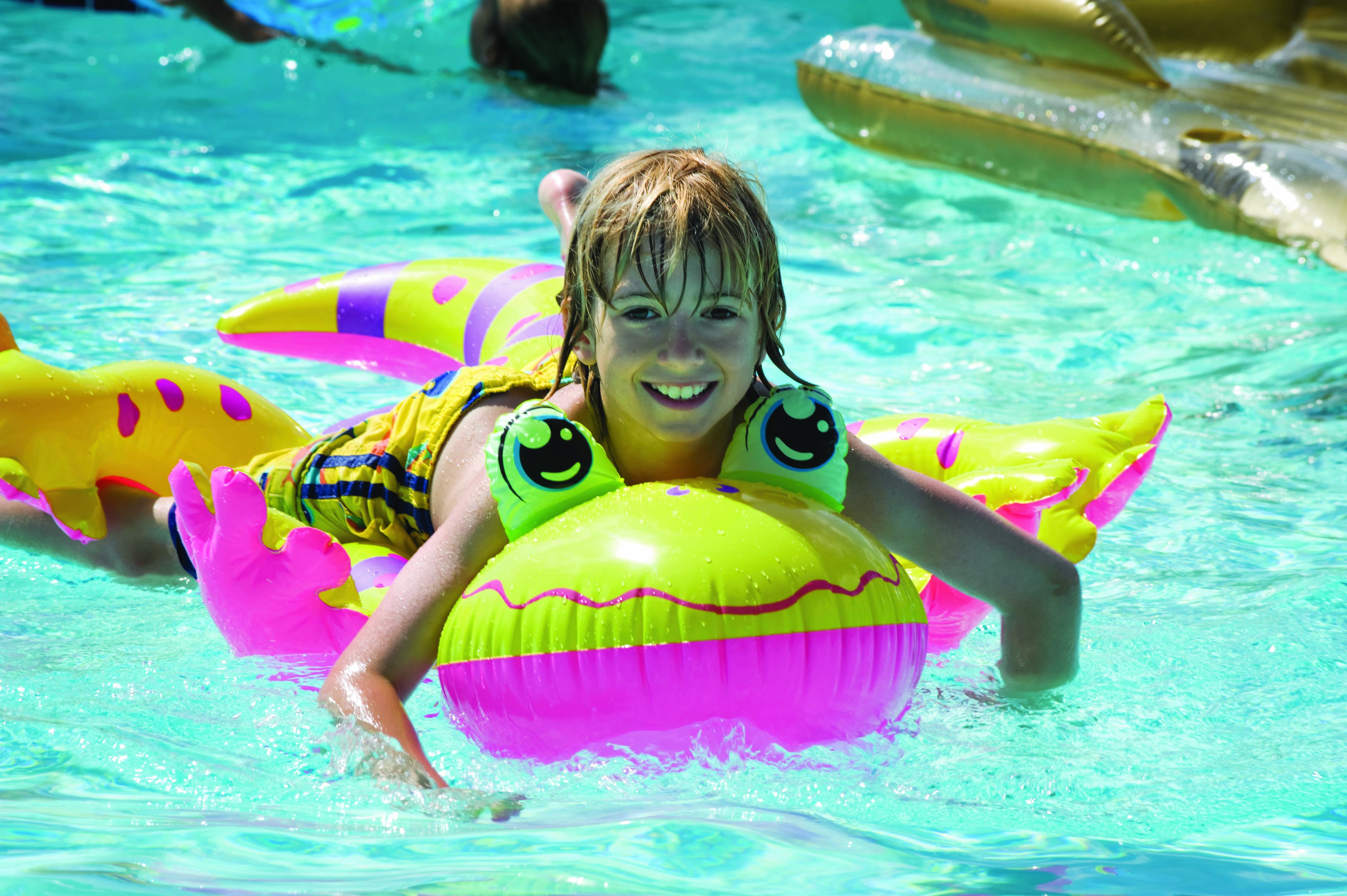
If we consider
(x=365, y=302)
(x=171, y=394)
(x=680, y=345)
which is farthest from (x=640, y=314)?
(x=365, y=302)

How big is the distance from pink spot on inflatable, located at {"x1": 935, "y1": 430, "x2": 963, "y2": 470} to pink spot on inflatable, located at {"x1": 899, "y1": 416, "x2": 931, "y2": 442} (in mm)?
65

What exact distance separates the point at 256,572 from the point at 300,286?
153 centimetres

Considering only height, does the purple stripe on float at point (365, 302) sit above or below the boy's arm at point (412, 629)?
below

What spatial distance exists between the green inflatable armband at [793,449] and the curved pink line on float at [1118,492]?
819 millimetres

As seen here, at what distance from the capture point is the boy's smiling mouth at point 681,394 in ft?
6.72

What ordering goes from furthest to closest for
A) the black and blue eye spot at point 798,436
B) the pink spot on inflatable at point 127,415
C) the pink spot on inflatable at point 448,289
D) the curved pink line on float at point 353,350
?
1. the curved pink line on float at point 353,350
2. the pink spot on inflatable at point 448,289
3. the pink spot on inflatable at point 127,415
4. the black and blue eye spot at point 798,436

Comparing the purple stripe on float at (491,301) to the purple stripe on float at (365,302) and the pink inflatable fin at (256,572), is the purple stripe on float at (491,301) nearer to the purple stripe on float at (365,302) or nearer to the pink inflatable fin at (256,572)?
the purple stripe on float at (365,302)

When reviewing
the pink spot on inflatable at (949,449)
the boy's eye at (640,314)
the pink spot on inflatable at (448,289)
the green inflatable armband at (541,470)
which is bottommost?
the pink spot on inflatable at (949,449)

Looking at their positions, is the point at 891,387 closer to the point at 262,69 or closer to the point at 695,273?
the point at 695,273

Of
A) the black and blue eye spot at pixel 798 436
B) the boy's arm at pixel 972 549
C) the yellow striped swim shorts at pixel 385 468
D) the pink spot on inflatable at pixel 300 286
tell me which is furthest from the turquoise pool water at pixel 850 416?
the pink spot on inflatable at pixel 300 286

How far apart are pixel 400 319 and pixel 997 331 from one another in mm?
2324

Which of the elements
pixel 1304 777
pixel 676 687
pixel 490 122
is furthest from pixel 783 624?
pixel 490 122

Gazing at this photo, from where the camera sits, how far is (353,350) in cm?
365

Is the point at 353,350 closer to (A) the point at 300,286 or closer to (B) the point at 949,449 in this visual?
(A) the point at 300,286
